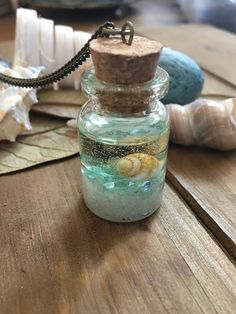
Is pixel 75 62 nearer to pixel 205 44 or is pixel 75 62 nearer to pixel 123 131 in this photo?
pixel 123 131

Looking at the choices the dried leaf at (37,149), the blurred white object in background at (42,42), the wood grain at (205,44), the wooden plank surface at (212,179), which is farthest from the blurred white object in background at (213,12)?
the dried leaf at (37,149)

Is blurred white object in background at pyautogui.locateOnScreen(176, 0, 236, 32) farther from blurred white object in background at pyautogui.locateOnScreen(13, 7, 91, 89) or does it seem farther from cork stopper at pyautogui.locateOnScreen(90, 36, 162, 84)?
cork stopper at pyautogui.locateOnScreen(90, 36, 162, 84)

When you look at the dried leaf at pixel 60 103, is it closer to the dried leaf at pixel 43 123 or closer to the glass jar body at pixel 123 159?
the dried leaf at pixel 43 123

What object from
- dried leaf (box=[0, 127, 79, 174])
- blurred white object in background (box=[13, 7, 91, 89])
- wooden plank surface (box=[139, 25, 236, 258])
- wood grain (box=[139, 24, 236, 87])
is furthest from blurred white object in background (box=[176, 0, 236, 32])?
dried leaf (box=[0, 127, 79, 174])

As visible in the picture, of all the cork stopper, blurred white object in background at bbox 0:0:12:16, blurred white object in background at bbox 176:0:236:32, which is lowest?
blurred white object in background at bbox 0:0:12:16

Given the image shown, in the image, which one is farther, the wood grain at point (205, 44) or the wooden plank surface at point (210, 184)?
the wood grain at point (205, 44)

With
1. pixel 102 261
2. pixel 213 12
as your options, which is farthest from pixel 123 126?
pixel 213 12

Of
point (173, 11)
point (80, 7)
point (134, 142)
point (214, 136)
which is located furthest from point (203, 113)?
point (173, 11)
